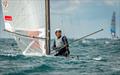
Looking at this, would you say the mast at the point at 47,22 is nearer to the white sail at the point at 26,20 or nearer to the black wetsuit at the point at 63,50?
the white sail at the point at 26,20

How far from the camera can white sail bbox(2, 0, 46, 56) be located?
25.2m

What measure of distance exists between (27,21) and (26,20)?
0.09 meters

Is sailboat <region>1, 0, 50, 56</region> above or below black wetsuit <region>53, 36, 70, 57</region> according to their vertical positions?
above

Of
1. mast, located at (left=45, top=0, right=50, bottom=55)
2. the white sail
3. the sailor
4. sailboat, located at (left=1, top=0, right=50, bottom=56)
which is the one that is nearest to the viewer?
the sailor

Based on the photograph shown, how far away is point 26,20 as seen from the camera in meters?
25.5

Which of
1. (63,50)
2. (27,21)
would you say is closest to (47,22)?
(27,21)

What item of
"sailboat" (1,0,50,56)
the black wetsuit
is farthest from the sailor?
"sailboat" (1,0,50,56)

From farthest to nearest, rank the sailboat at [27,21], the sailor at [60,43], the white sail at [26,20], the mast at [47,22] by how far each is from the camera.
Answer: the white sail at [26,20] < the sailboat at [27,21] < the mast at [47,22] < the sailor at [60,43]

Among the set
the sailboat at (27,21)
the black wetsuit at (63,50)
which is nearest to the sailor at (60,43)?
the black wetsuit at (63,50)

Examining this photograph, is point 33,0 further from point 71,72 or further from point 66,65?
point 71,72

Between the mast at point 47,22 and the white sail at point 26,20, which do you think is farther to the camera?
the white sail at point 26,20

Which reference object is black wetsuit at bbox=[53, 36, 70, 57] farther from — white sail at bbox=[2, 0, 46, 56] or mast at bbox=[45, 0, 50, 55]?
white sail at bbox=[2, 0, 46, 56]

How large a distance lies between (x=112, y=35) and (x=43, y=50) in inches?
3414

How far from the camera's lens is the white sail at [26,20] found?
991 inches
